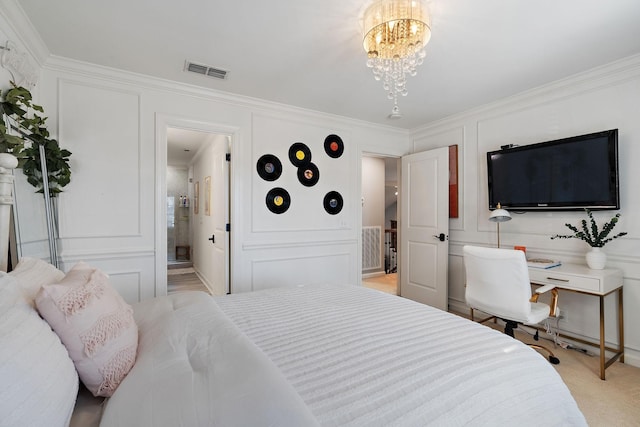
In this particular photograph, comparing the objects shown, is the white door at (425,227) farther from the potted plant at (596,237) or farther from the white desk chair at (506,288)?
the potted plant at (596,237)

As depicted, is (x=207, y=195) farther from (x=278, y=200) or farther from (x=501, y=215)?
(x=501, y=215)

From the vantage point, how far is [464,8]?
1807mm

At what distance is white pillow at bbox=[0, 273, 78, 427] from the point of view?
58 cm

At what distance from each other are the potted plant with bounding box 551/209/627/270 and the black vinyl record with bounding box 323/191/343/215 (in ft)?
7.69

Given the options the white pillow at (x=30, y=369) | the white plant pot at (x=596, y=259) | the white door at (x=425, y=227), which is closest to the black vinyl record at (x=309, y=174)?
the white door at (x=425, y=227)

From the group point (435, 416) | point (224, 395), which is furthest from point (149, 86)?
point (435, 416)

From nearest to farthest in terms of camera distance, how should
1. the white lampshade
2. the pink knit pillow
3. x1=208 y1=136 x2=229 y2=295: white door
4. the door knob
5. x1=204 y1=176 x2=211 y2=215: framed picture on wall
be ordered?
the pink knit pillow < the white lampshade < x1=208 y1=136 x2=229 y2=295: white door < the door knob < x1=204 y1=176 x2=211 y2=215: framed picture on wall

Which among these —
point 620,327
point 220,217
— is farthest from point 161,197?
point 620,327

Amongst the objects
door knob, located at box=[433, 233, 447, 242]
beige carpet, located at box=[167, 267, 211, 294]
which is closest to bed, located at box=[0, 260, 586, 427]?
door knob, located at box=[433, 233, 447, 242]

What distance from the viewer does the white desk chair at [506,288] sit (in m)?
2.30

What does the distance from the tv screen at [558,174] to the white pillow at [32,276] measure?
3642 mm

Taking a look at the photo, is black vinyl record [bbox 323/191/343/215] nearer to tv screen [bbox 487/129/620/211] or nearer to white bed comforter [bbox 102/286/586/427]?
tv screen [bbox 487/129/620/211]

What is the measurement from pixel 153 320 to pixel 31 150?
5.68 feet

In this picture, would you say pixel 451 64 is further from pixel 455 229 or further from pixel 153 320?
Answer: pixel 153 320
